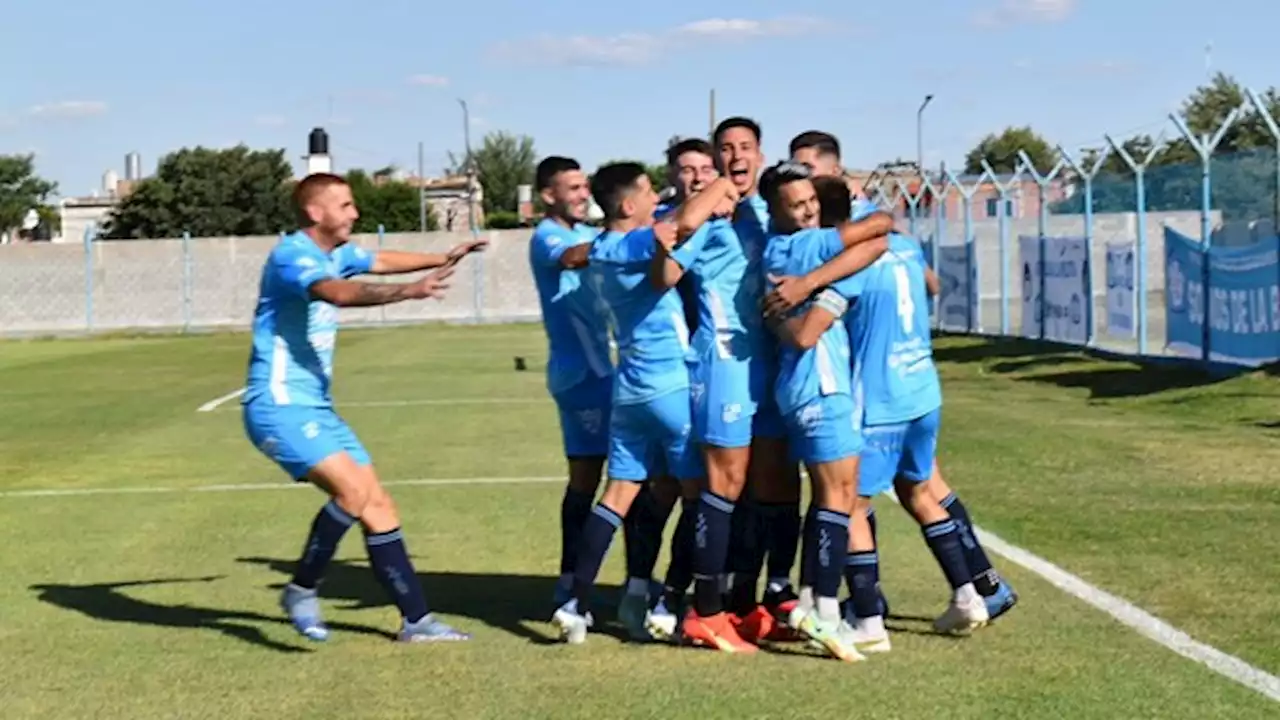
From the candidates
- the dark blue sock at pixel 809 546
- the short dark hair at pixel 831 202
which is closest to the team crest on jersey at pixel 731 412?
the dark blue sock at pixel 809 546

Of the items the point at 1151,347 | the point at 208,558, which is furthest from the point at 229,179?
the point at 208,558

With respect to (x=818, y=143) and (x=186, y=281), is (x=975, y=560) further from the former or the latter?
(x=186, y=281)

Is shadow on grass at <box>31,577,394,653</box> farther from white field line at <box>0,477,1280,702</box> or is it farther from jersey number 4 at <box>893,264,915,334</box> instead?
white field line at <box>0,477,1280,702</box>

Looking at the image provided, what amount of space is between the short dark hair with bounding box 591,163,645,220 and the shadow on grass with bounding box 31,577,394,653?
2012 millimetres

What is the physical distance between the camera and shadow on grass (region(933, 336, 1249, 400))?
1916cm

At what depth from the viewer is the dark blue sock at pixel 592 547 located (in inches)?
277

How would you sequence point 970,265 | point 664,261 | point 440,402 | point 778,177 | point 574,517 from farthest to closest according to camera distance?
point 970,265, point 440,402, point 574,517, point 778,177, point 664,261

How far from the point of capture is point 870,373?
6.77 meters

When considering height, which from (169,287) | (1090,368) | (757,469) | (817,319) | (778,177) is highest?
(778,177)

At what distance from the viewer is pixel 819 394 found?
6547mm

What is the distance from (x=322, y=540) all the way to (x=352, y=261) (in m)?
1.15

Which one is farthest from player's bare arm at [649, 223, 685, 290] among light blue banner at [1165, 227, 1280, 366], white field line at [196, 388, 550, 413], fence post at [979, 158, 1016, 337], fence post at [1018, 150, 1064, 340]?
fence post at [979, 158, 1016, 337]

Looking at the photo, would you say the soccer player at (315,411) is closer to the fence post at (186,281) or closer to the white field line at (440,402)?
the white field line at (440,402)

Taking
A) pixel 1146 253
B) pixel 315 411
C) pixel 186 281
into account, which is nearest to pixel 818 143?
pixel 315 411
